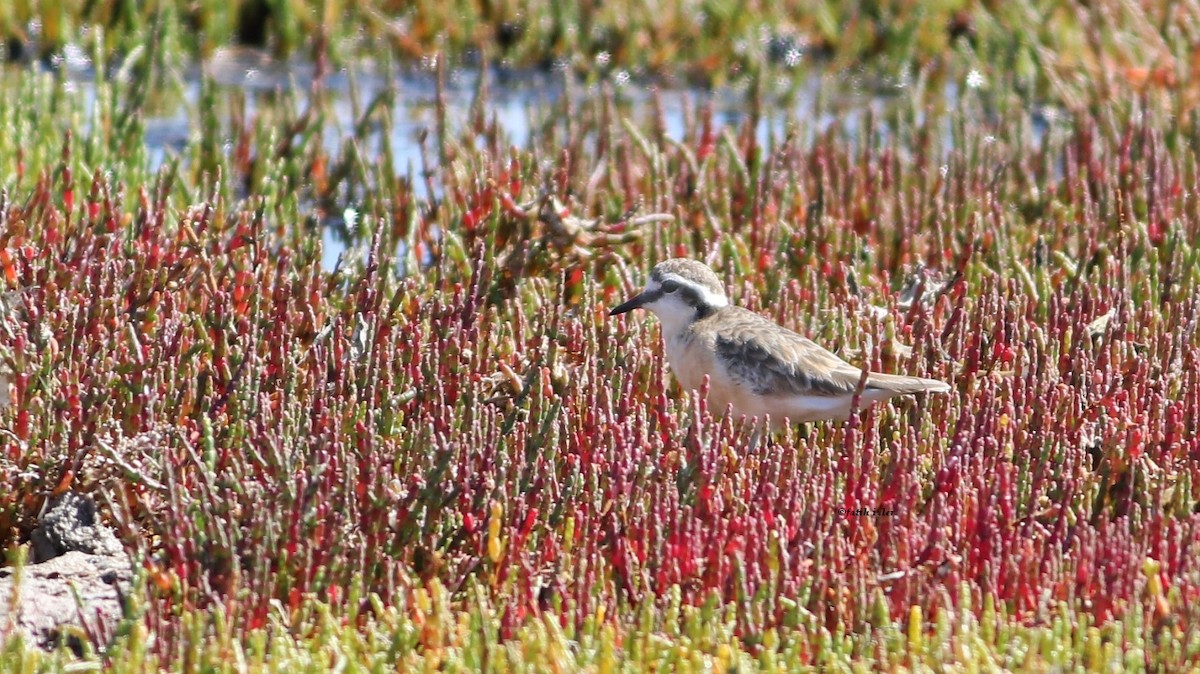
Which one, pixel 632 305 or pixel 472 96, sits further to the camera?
pixel 472 96

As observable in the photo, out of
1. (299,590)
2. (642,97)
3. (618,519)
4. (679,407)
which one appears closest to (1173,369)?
(679,407)

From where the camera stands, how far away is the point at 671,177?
8.30 metres

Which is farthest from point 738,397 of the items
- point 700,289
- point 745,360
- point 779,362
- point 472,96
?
point 472,96

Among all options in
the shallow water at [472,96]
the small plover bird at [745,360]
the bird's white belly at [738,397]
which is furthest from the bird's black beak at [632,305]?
the shallow water at [472,96]

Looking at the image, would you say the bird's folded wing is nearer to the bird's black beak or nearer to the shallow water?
the bird's black beak

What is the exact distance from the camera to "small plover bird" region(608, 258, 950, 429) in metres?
5.66

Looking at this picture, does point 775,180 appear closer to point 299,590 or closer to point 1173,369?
point 1173,369

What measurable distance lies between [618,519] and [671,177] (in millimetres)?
3770

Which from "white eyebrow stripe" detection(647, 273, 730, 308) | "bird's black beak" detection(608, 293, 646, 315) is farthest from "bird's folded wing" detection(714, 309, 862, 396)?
"bird's black beak" detection(608, 293, 646, 315)

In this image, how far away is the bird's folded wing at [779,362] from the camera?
18.6 feet

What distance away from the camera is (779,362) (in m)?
5.75

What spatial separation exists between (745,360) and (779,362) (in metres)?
0.16

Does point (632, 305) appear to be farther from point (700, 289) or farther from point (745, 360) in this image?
point (745, 360)

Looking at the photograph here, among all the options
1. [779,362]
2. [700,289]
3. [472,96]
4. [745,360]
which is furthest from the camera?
[472,96]
